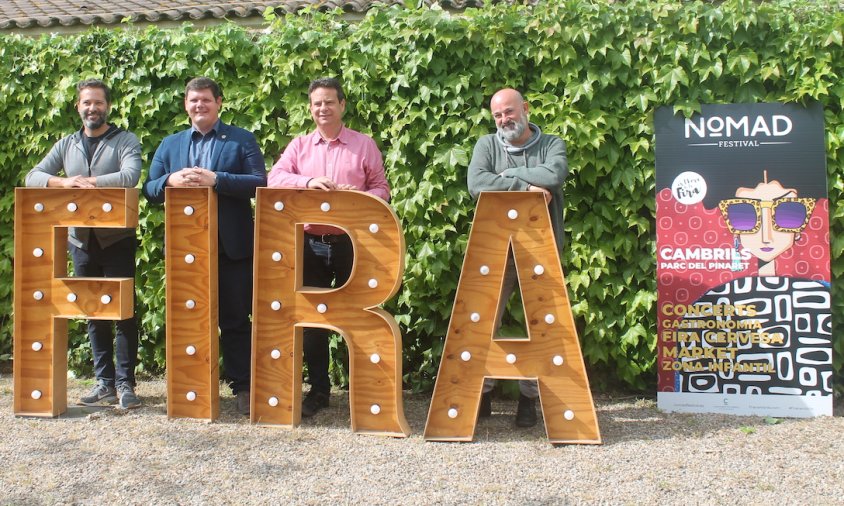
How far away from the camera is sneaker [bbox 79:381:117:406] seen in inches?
202

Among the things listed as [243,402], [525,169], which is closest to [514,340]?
[525,169]

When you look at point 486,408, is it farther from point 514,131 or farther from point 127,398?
point 127,398

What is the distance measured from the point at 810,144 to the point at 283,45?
3517 mm

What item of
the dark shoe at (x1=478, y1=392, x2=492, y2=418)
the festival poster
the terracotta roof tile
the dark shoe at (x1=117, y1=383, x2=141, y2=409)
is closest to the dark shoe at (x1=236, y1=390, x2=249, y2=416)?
the dark shoe at (x1=117, y1=383, x2=141, y2=409)

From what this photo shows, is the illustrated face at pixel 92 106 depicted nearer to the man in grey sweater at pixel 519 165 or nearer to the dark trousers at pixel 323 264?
the dark trousers at pixel 323 264

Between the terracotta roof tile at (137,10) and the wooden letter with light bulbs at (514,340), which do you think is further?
the terracotta roof tile at (137,10)

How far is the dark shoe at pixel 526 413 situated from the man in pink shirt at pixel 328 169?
126 centimetres

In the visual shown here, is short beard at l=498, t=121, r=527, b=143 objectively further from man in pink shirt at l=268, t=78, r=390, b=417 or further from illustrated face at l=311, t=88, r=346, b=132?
illustrated face at l=311, t=88, r=346, b=132

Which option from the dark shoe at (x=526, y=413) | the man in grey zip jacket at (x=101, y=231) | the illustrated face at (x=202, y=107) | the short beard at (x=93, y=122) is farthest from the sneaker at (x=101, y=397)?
the dark shoe at (x=526, y=413)

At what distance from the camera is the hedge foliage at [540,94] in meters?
5.01

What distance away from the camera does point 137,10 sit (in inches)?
319

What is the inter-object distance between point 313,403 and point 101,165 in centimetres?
199

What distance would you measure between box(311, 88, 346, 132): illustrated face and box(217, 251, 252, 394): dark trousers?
98cm

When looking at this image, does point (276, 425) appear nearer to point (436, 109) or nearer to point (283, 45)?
point (436, 109)
